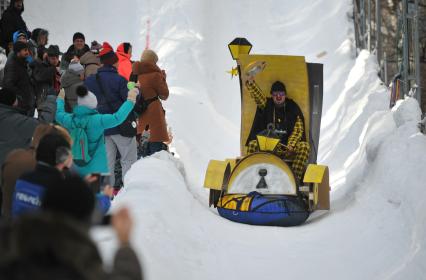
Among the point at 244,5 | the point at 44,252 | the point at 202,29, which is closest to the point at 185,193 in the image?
the point at 44,252

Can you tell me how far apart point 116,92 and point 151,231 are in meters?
3.40

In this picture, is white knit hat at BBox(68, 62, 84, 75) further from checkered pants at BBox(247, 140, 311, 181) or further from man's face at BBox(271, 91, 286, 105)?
man's face at BBox(271, 91, 286, 105)

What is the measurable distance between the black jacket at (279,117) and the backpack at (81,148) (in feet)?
11.8

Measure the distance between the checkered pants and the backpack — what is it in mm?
3137

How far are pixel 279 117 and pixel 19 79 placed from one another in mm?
3267

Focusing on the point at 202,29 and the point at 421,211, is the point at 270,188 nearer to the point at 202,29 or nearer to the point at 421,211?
the point at 421,211

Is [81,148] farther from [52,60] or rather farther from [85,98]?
[52,60]

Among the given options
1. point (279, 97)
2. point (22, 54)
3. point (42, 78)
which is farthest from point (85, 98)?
point (279, 97)

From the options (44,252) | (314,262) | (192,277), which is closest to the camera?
(44,252)

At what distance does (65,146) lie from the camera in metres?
4.37

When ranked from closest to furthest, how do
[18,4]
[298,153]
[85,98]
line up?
1. [85,98]
2. [298,153]
3. [18,4]

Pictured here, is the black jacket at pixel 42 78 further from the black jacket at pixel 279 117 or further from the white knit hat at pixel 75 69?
the black jacket at pixel 279 117

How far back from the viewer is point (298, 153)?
33.4 feet

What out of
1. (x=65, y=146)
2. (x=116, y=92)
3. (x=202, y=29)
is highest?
(x=202, y=29)
